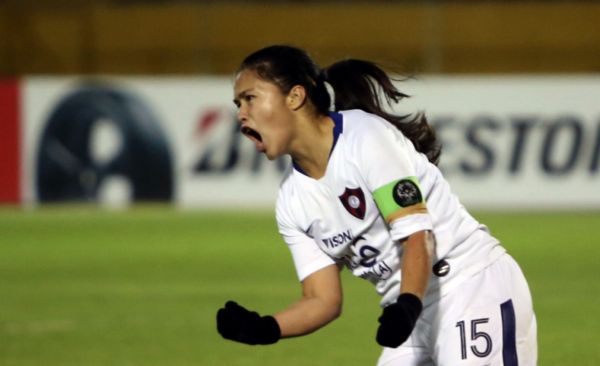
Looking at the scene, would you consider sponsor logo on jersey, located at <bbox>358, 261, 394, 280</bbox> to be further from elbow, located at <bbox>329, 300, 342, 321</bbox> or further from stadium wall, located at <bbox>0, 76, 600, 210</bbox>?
stadium wall, located at <bbox>0, 76, 600, 210</bbox>

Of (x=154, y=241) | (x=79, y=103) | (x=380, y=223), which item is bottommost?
(x=154, y=241)

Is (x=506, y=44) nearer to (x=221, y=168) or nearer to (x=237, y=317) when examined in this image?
(x=221, y=168)

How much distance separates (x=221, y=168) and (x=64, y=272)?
240 inches

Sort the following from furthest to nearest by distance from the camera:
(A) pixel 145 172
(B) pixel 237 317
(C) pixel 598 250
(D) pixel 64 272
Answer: (A) pixel 145 172
(C) pixel 598 250
(D) pixel 64 272
(B) pixel 237 317

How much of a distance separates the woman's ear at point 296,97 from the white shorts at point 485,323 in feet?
2.90

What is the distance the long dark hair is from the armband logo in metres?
0.45

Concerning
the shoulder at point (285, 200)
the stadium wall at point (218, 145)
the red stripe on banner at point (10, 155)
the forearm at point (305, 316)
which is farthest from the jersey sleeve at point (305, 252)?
the red stripe on banner at point (10, 155)

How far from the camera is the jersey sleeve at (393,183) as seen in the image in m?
3.40

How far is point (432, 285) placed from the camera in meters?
3.76

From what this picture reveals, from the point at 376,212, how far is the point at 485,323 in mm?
561

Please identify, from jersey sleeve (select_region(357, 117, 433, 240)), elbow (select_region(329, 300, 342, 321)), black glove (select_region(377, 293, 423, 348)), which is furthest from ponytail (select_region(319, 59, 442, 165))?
black glove (select_region(377, 293, 423, 348))

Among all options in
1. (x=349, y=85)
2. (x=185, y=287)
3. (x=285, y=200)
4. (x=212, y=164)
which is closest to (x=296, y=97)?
(x=349, y=85)

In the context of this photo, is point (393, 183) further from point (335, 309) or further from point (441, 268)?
point (335, 309)

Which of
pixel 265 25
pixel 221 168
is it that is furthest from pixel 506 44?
pixel 221 168
